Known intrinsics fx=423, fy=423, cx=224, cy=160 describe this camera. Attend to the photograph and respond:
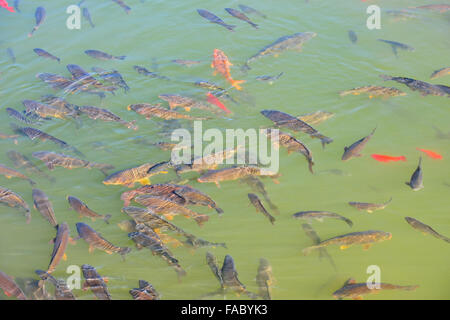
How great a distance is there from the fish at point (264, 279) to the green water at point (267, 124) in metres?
0.07

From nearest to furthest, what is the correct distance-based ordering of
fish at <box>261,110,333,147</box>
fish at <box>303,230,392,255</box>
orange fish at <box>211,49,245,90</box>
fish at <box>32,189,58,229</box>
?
1. fish at <box>303,230,392,255</box>
2. fish at <box>32,189,58,229</box>
3. fish at <box>261,110,333,147</box>
4. orange fish at <box>211,49,245,90</box>

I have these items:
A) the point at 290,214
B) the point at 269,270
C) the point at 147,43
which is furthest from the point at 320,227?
the point at 147,43

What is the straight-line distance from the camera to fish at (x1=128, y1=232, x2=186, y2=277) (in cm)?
531

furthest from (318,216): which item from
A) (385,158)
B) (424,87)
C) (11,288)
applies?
(11,288)

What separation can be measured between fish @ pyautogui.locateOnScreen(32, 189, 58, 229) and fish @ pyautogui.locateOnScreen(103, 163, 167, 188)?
0.84 meters

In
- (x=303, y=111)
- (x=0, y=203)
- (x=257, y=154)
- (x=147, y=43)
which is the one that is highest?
(x=147, y=43)

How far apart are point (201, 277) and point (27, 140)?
163 inches

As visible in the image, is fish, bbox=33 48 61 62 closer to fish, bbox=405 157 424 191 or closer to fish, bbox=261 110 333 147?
fish, bbox=261 110 333 147

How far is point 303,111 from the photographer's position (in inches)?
301

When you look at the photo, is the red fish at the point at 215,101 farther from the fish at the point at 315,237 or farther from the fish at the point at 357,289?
the fish at the point at 357,289

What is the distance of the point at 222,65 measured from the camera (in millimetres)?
8430

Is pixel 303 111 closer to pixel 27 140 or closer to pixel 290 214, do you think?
pixel 290 214

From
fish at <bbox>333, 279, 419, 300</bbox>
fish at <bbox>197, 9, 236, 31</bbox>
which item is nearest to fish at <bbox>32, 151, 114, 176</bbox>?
fish at <bbox>333, 279, 419, 300</bbox>

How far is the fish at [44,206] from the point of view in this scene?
5.90m
